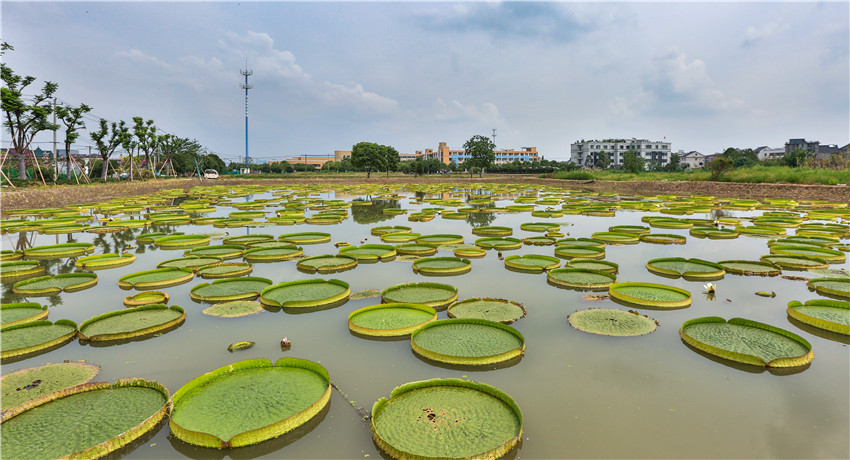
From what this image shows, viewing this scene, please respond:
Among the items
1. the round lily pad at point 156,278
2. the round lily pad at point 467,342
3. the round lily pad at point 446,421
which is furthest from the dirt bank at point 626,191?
the round lily pad at point 446,421

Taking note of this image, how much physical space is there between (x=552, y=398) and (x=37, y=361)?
5.32m

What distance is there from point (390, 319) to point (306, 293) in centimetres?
179

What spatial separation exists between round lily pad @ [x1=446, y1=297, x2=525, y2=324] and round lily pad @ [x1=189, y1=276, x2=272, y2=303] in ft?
10.3

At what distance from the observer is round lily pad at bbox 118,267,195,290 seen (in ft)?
22.5

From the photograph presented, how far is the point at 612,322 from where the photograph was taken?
5.16 m

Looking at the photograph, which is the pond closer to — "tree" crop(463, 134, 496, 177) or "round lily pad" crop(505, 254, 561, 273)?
"round lily pad" crop(505, 254, 561, 273)

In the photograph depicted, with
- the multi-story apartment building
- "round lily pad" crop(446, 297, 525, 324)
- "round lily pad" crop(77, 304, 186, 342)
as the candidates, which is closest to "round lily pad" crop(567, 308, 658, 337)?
"round lily pad" crop(446, 297, 525, 324)

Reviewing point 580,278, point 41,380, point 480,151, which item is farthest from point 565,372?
point 480,151

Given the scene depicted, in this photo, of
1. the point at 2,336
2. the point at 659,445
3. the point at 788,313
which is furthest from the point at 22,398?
the point at 788,313

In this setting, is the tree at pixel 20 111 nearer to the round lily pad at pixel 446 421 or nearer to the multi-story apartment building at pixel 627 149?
the round lily pad at pixel 446 421

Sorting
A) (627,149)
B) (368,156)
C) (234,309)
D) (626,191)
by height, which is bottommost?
(234,309)

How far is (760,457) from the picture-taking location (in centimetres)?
287

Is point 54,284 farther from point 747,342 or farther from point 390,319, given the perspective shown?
point 747,342

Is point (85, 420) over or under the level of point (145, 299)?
under
